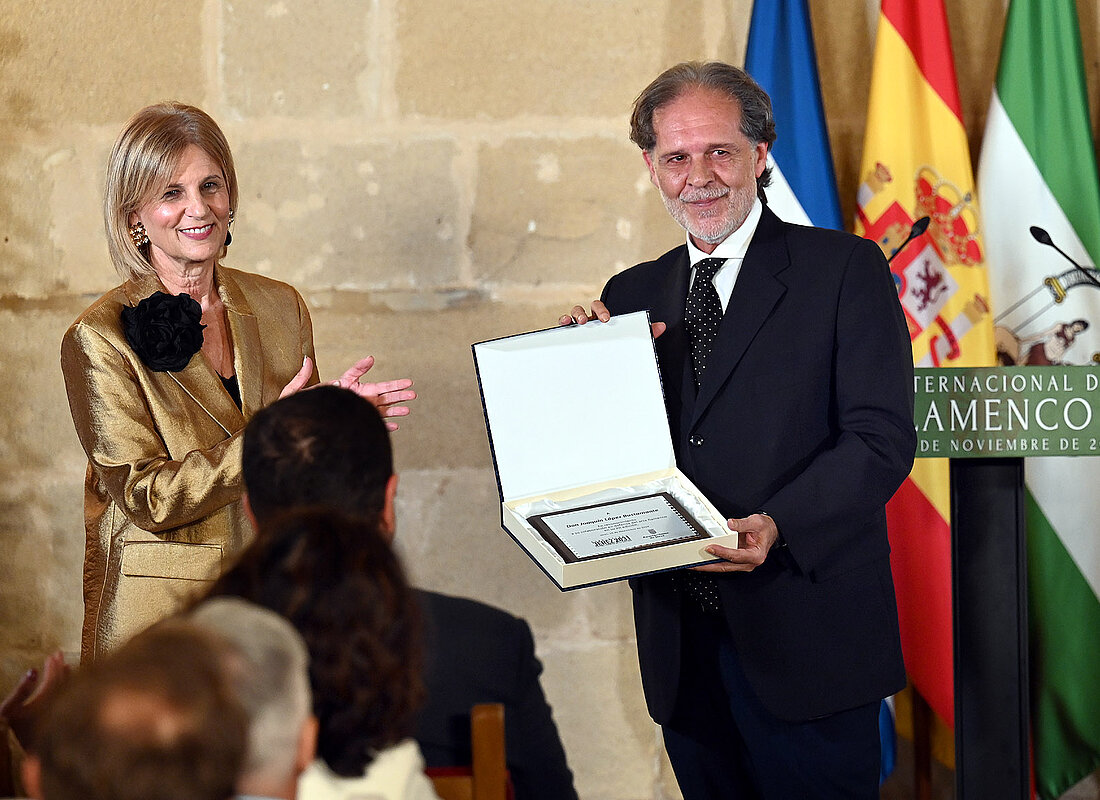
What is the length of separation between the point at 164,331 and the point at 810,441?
4.20ft

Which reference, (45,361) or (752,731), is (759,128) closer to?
(752,731)

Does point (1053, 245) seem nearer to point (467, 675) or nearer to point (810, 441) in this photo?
point (810, 441)

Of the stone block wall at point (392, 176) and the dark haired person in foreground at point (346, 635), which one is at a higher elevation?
the stone block wall at point (392, 176)

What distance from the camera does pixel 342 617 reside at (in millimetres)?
1219

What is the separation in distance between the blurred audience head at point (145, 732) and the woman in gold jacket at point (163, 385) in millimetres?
1190

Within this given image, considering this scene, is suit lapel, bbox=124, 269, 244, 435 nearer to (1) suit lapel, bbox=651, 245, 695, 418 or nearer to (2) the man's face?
(1) suit lapel, bbox=651, 245, 695, 418

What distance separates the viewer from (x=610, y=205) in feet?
11.1

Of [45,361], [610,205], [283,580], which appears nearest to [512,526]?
[283,580]

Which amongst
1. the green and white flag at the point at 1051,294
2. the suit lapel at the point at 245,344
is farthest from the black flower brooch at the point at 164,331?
the green and white flag at the point at 1051,294

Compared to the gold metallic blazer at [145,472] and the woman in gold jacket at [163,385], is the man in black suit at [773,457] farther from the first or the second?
the gold metallic blazer at [145,472]

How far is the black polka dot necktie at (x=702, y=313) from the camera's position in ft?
7.48

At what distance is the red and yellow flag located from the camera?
311cm

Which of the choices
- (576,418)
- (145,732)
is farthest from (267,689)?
(576,418)

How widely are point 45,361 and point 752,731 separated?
2373 mm
